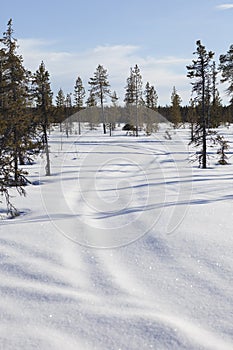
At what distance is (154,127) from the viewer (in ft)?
176

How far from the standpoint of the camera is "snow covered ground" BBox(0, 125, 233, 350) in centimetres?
393

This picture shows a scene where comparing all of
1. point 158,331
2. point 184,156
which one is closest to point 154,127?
point 184,156

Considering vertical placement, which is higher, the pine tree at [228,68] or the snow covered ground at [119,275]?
the pine tree at [228,68]

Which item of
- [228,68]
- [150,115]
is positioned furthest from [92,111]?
[228,68]

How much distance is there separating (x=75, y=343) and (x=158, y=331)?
1.00 meters

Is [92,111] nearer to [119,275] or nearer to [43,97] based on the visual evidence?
[43,97]

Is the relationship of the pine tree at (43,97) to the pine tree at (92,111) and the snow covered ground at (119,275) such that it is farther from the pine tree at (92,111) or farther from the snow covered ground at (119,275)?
the pine tree at (92,111)

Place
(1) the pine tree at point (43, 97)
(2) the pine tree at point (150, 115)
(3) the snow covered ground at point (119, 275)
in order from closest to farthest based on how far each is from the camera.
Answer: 1. (3) the snow covered ground at point (119, 275)
2. (1) the pine tree at point (43, 97)
3. (2) the pine tree at point (150, 115)

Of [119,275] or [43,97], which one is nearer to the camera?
[119,275]

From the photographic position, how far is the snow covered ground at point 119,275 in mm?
3934

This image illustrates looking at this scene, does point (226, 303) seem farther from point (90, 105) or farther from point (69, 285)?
point (90, 105)

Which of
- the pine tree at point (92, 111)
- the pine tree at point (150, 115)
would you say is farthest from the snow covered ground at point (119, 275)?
the pine tree at point (92, 111)

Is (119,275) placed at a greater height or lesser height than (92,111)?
lesser

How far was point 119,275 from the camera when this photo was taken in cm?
562
